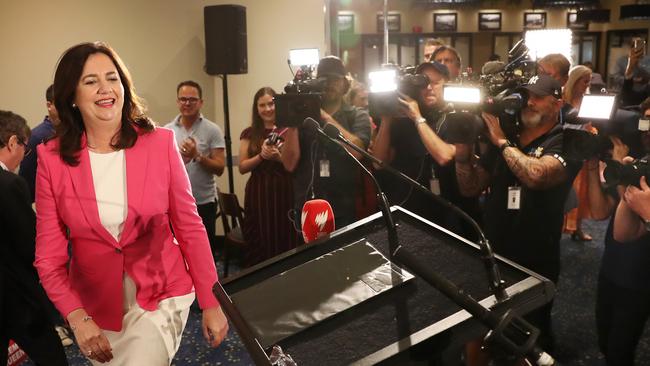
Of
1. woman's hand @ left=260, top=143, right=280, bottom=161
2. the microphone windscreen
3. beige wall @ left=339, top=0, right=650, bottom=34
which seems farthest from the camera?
beige wall @ left=339, top=0, right=650, bottom=34

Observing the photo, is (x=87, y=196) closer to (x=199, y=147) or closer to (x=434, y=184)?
(x=434, y=184)

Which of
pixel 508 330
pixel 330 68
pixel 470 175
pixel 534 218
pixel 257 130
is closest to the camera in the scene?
pixel 508 330

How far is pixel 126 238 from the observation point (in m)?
1.65

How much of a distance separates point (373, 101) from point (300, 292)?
208cm

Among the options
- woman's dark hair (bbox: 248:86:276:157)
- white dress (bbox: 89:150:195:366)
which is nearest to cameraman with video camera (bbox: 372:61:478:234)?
woman's dark hair (bbox: 248:86:276:157)

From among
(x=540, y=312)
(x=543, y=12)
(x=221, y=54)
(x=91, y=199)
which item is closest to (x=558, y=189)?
(x=540, y=312)

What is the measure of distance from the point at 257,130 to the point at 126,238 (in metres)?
2.38

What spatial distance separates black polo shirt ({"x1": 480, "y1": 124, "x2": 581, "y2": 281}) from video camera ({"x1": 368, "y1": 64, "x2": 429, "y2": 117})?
732mm

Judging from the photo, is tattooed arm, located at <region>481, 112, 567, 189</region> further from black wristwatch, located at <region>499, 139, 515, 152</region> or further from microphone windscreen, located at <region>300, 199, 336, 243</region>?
microphone windscreen, located at <region>300, 199, 336, 243</region>

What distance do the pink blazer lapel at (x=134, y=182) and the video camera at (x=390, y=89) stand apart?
1599 mm

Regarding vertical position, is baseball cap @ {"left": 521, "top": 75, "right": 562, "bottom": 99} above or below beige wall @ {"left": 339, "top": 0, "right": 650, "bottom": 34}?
below

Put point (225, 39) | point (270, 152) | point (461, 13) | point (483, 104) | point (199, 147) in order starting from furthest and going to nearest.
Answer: point (461, 13)
point (225, 39)
point (199, 147)
point (270, 152)
point (483, 104)

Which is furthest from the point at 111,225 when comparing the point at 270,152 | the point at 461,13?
the point at 461,13

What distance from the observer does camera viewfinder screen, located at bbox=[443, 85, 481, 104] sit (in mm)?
2576
